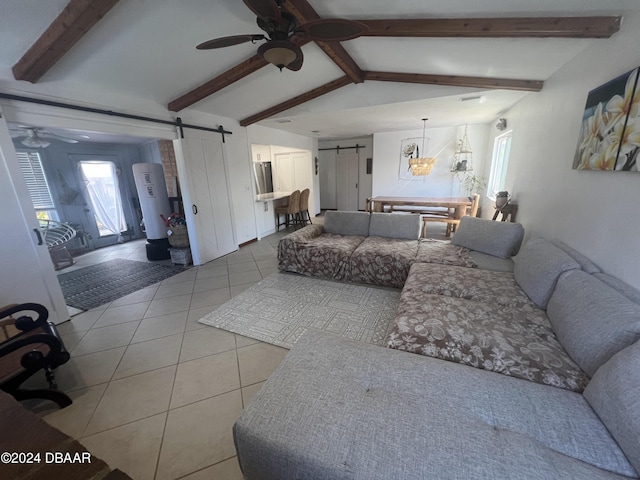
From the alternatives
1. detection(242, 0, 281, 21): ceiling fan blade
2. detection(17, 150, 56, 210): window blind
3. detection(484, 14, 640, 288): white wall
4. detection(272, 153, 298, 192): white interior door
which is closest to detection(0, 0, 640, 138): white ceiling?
detection(484, 14, 640, 288): white wall

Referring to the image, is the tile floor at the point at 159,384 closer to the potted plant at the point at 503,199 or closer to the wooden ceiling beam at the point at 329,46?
the wooden ceiling beam at the point at 329,46

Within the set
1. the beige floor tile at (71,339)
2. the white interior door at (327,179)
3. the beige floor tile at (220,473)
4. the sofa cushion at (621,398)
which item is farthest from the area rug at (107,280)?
the white interior door at (327,179)

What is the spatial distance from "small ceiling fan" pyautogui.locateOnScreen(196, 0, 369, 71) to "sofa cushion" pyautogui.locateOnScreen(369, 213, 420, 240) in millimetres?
2345

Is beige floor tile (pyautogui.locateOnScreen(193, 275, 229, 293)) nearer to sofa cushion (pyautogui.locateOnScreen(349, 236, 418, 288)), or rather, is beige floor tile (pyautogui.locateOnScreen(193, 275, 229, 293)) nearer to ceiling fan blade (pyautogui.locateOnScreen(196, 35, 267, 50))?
sofa cushion (pyautogui.locateOnScreen(349, 236, 418, 288))

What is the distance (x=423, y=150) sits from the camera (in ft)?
19.6

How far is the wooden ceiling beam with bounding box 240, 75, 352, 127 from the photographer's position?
3.50m

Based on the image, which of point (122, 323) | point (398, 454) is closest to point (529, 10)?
point (398, 454)

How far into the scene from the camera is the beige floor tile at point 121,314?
2543 mm

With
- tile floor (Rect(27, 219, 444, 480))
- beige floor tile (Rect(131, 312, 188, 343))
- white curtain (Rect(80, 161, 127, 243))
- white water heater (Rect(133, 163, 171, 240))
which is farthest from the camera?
white curtain (Rect(80, 161, 127, 243))

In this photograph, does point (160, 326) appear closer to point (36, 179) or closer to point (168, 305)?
point (168, 305)

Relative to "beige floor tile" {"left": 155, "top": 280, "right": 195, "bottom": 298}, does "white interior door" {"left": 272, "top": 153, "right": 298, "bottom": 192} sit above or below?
above

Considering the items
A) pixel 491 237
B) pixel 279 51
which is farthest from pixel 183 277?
pixel 491 237

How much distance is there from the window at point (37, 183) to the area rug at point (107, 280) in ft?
5.38

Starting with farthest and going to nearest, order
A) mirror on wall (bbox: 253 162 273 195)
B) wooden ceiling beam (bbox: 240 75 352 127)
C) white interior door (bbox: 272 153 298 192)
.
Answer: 1. white interior door (bbox: 272 153 298 192)
2. mirror on wall (bbox: 253 162 273 195)
3. wooden ceiling beam (bbox: 240 75 352 127)
